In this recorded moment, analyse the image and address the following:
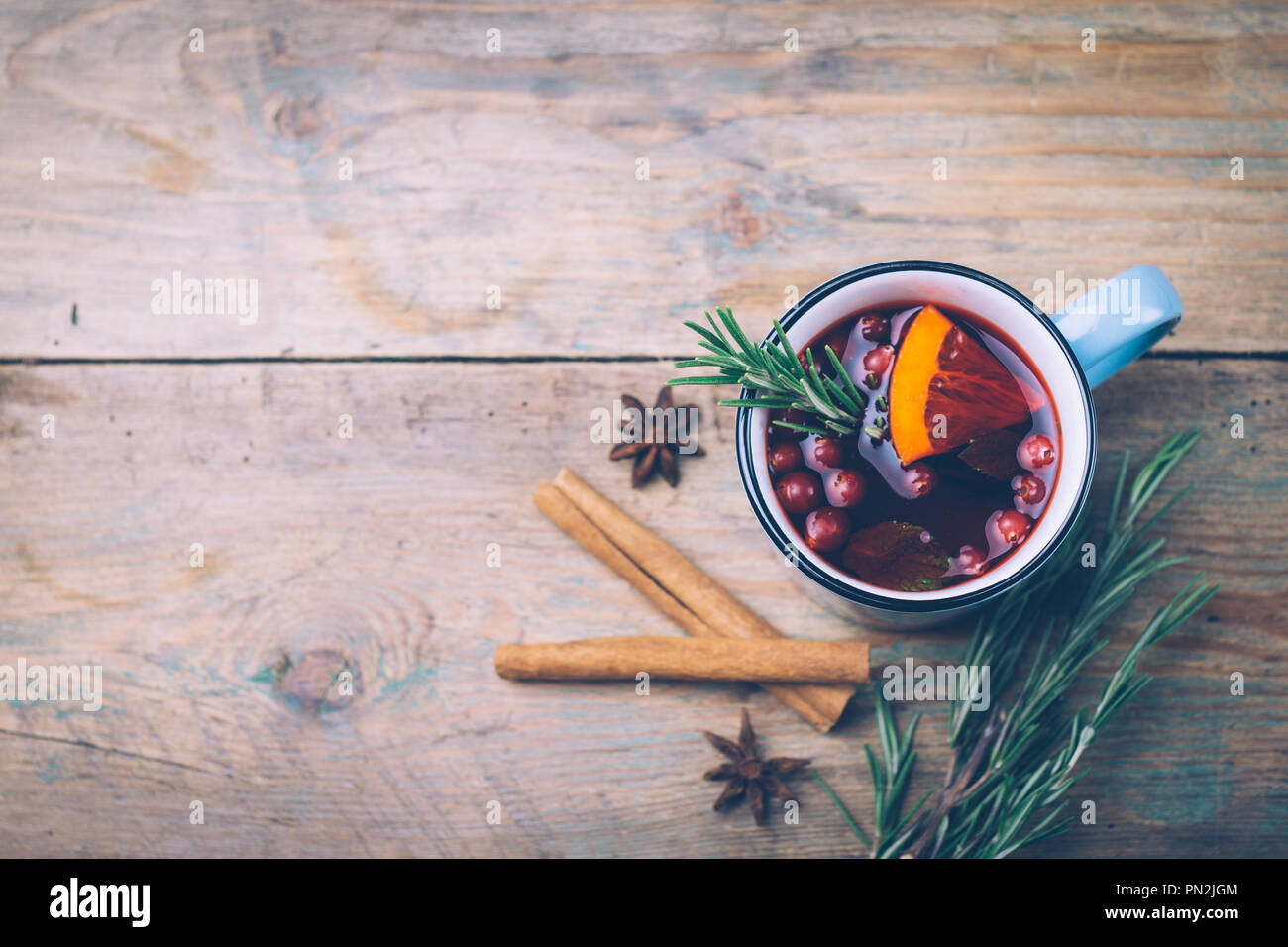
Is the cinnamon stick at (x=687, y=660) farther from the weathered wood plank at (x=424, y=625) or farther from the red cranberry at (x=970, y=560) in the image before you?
the red cranberry at (x=970, y=560)

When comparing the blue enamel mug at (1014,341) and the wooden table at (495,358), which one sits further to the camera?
the wooden table at (495,358)

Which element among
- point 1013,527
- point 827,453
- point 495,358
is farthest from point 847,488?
point 495,358

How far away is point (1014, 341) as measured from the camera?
72 cm

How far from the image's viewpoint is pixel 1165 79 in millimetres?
943

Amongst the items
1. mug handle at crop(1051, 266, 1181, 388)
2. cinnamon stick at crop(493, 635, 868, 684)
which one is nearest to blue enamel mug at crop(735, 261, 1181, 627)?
mug handle at crop(1051, 266, 1181, 388)

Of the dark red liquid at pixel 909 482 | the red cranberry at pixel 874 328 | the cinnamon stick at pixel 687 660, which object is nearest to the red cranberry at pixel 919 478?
the dark red liquid at pixel 909 482

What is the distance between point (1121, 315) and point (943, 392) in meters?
0.15

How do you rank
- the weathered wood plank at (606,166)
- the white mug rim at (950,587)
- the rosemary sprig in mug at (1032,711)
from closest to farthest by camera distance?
the white mug rim at (950,587), the rosemary sprig in mug at (1032,711), the weathered wood plank at (606,166)

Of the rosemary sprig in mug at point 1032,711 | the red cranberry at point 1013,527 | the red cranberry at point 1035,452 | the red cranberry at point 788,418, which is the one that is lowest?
the rosemary sprig in mug at point 1032,711

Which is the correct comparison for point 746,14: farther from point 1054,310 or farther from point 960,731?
point 960,731

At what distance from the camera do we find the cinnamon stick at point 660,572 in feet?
2.91

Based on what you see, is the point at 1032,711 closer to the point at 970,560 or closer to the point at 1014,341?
the point at 970,560

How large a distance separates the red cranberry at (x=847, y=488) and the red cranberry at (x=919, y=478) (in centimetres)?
4
